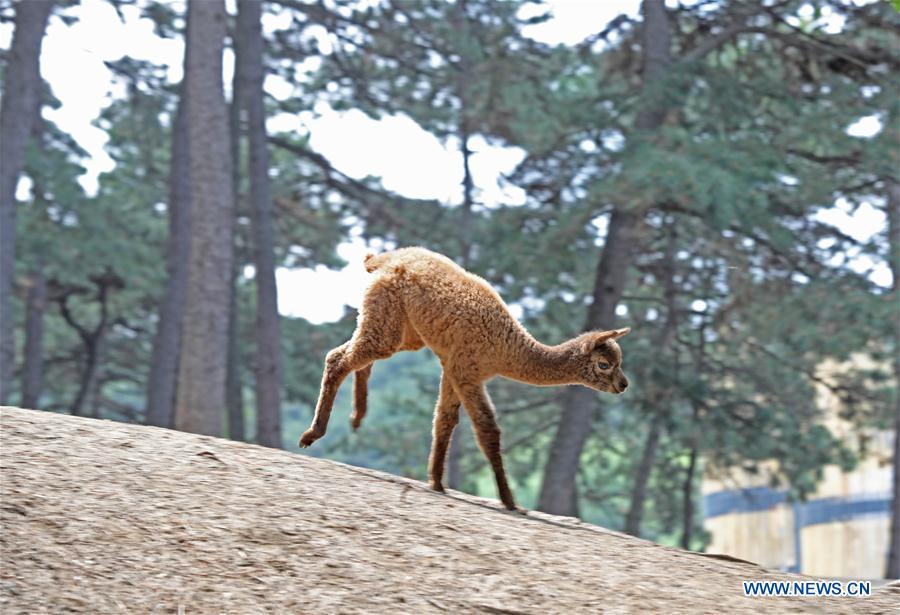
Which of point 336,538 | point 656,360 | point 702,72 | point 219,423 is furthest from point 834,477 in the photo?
point 336,538

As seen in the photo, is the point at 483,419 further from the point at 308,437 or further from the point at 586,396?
the point at 586,396

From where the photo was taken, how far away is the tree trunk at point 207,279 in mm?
14273

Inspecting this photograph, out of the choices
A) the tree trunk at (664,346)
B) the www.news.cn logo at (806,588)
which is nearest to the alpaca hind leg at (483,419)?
the www.news.cn logo at (806,588)

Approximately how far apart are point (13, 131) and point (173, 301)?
3.65 m

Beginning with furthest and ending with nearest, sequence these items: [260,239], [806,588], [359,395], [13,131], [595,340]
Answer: [13,131]
[260,239]
[359,395]
[595,340]
[806,588]

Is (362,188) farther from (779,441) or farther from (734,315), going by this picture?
(779,441)

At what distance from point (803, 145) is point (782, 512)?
13.1 metres

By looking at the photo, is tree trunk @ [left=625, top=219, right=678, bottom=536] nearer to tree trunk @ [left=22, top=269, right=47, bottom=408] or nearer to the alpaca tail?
tree trunk @ [left=22, top=269, right=47, bottom=408]

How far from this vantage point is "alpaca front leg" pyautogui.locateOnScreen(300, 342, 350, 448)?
7.51m

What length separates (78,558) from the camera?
18.0ft

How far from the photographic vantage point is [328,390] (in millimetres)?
7621

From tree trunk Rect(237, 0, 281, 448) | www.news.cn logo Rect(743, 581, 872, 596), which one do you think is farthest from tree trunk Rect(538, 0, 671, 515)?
www.news.cn logo Rect(743, 581, 872, 596)

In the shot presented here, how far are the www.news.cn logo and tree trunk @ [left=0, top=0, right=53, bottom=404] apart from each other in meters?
13.1

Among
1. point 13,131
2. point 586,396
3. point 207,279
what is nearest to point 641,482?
point 586,396
